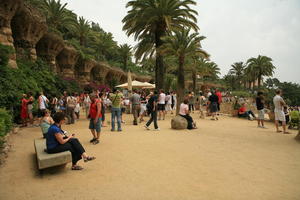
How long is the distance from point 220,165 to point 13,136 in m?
6.71

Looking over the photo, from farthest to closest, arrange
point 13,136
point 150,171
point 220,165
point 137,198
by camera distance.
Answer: point 13,136 < point 220,165 < point 150,171 < point 137,198

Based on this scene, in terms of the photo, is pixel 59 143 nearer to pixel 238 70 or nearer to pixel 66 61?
pixel 66 61

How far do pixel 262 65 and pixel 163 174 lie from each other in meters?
42.5

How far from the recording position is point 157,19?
15.7 metres

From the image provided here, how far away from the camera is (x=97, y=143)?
5914 millimetres

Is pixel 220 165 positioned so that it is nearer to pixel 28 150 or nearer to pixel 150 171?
pixel 150 171

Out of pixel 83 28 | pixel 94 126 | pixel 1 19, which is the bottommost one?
pixel 94 126

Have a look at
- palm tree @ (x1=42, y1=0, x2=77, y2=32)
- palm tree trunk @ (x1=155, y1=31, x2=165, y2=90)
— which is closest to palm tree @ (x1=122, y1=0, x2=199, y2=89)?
palm tree trunk @ (x1=155, y1=31, x2=165, y2=90)

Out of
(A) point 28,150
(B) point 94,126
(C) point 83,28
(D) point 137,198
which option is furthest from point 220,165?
(C) point 83,28

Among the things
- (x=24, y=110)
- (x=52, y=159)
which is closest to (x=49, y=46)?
(x=24, y=110)

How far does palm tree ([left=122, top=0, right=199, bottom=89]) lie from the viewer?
15.3m

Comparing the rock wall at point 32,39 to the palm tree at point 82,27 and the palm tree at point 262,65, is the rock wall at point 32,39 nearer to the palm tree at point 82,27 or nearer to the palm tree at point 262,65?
the palm tree at point 82,27

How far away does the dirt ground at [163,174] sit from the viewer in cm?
294

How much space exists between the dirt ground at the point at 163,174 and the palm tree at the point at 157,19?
35.9 ft
